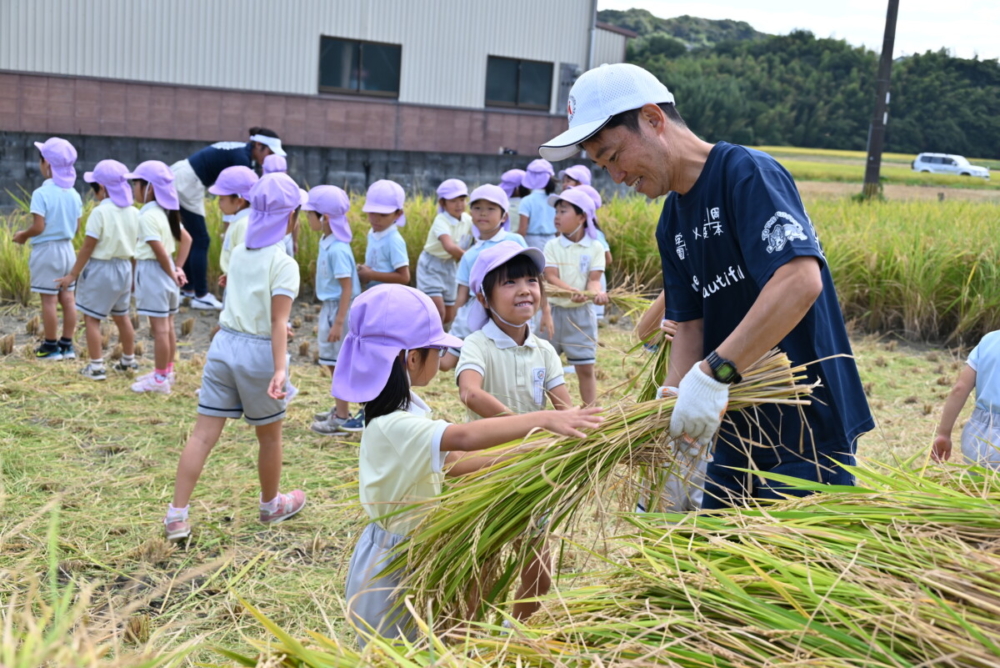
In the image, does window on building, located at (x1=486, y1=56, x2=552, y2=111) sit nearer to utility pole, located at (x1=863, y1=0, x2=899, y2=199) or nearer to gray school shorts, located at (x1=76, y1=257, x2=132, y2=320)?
utility pole, located at (x1=863, y1=0, x2=899, y2=199)

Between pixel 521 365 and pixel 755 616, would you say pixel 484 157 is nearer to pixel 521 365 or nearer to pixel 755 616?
pixel 521 365

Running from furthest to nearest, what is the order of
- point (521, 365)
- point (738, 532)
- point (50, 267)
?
point (50, 267), point (521, 365), point (738, 532)

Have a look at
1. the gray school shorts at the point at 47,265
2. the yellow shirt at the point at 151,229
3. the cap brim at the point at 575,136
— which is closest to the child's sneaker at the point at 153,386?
the yellow shirt at the point at 151,229

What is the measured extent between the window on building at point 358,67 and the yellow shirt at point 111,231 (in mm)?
13549

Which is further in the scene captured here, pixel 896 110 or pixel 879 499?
pixel 896 110

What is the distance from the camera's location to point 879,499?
1.84m

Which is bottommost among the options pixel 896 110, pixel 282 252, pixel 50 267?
pixel 50 267

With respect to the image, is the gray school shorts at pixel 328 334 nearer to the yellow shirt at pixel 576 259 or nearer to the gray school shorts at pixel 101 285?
the yellow shirt at pixel 576 259

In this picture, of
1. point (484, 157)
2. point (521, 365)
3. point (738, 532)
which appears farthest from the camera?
point (484, 157)

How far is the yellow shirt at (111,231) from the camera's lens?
6418mm

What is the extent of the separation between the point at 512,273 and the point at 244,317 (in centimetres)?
136

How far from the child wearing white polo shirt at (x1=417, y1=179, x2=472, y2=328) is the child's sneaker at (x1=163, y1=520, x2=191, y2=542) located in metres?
3.55

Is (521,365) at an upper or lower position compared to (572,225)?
lower

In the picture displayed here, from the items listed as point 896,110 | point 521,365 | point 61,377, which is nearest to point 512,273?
point 521,365
